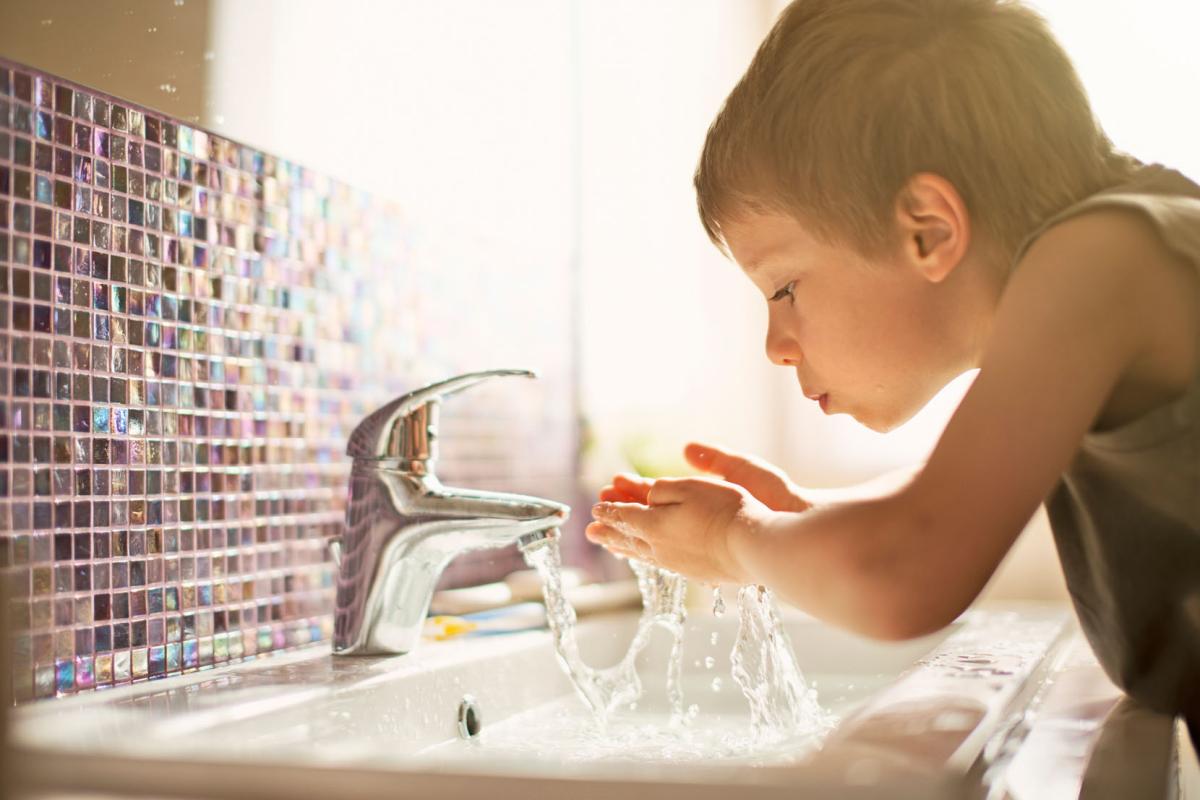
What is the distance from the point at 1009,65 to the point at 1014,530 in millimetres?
322

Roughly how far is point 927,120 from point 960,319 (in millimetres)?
131

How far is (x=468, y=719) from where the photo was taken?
90 cm

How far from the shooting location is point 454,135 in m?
1.31

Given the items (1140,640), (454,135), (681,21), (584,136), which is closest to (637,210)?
(584,136)

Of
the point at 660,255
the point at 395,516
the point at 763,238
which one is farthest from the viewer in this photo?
the point at 660,255

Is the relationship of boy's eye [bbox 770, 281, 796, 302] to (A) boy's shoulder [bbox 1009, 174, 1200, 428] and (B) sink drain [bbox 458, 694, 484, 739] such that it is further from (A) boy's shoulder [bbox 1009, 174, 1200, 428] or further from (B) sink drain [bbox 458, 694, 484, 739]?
(B) sink drain [bbox 458, 694, 484, 739]

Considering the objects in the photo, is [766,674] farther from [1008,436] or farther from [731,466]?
[1008,436]

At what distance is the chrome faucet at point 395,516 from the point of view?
93 cm

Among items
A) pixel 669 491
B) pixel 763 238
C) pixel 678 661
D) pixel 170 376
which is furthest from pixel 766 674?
pixel 170 376

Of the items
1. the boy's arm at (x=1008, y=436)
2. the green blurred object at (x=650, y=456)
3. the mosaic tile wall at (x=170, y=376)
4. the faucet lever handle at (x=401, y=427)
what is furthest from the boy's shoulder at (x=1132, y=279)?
the green blurred object at (x=650, y=456)

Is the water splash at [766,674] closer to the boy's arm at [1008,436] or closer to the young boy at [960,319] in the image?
the young boy at [960,319]

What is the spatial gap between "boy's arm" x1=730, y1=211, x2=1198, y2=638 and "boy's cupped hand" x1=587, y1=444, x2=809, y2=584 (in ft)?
0.26

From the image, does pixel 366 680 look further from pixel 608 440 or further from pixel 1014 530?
pixel 608 440

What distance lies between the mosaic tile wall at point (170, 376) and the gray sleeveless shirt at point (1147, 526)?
1.90 feet
